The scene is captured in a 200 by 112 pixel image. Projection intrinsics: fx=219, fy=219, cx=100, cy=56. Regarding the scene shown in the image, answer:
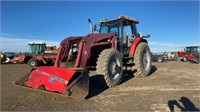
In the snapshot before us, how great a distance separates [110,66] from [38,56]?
504 inches

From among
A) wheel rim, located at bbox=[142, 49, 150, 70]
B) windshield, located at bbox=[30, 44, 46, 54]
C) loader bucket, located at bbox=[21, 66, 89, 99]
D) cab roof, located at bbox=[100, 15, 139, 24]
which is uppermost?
cab roof, located at bbox=[100, 15, 139, 24]

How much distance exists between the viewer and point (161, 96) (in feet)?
19.7

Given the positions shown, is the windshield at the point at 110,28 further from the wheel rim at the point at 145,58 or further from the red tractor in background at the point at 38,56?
the red tractor in background at the point at 38,56

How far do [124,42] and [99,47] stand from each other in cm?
160

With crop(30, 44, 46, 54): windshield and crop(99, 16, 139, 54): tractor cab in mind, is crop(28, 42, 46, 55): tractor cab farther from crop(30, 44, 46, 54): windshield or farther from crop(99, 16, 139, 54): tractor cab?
crop(99, 16, 139, 54): tractor cab

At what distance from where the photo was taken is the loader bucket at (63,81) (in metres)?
5.29

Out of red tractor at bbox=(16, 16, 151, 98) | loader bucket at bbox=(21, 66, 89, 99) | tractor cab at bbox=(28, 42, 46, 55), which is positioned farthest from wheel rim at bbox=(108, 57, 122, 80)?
tractor cab at bbox=(28, 42, 46, 55)

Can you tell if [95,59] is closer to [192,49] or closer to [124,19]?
[124,19]

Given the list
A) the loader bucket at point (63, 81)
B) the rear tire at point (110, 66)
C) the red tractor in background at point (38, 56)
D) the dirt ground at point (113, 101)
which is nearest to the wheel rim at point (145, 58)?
the rear tire at point (110, 66)

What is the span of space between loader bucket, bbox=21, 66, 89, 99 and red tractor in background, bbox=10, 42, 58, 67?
11552 millimetres

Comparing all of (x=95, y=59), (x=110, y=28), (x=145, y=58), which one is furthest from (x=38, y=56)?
(x=95, y=59)

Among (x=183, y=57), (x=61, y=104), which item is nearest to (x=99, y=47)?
(x=61, y=104)

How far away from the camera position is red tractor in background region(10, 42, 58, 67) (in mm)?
18359

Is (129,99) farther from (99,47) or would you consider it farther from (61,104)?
(99,47)
